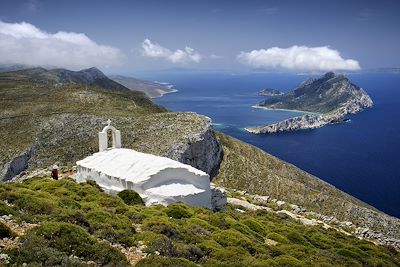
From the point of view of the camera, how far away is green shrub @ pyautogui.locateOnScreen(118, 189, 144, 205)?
32094 mm

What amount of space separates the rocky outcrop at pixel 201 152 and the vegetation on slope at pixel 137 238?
4799 centimetres

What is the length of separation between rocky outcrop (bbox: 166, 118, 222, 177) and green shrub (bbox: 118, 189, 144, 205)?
44.3 m

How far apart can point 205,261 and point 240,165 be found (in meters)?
79.1

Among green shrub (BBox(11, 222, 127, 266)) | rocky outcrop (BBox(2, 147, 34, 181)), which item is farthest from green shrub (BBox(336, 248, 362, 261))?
rocky outcrop (BBox(2, 147, 34, 181))

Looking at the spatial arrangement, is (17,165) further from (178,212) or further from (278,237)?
(278,237)

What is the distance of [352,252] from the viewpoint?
99.0 ft

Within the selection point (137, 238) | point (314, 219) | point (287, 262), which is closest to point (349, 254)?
point (287, 262)

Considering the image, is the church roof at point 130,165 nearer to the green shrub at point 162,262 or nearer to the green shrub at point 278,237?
the green shrub at point 278,237

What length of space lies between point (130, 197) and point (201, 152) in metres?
55.4

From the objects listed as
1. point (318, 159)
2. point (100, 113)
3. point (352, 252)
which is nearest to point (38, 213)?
point (352, 252)

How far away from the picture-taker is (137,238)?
776 inches

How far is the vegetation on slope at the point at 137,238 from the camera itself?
16.2 m

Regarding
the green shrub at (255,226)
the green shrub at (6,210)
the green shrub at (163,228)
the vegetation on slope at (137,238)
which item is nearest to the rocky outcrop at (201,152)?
the green shrub at (255,226)

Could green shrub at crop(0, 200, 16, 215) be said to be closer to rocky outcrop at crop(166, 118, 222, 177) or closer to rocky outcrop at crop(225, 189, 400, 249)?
rocky outcrop at crop(225, 189, 400, 249)
